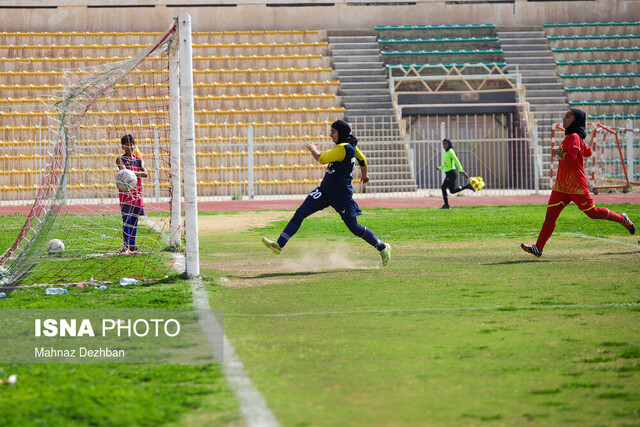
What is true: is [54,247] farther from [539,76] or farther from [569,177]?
[539,76]

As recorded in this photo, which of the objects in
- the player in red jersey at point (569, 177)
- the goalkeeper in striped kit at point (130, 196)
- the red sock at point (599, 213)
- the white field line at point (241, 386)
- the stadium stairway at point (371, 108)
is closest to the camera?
the white field line at point (241, 386)

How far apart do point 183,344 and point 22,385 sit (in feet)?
4.21

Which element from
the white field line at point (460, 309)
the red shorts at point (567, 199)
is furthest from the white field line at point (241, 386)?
the red shorts at point (567, 199)

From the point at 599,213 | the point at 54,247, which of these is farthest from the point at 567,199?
the point at 54,247

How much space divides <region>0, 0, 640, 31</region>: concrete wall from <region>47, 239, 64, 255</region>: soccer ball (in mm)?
22960

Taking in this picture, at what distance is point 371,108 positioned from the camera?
3023 cm

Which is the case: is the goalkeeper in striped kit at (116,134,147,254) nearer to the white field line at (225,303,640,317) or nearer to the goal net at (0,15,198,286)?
the goal net at (0,15,198,286)

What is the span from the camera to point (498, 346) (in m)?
5.64

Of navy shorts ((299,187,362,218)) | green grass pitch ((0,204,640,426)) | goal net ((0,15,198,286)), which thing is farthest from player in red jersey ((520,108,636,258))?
goal net ((0,15,198,286))

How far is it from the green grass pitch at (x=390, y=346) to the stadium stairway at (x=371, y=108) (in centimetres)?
1671

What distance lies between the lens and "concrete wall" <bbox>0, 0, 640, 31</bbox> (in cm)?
3331

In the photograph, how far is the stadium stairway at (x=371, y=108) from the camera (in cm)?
2819

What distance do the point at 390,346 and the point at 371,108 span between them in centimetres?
2499

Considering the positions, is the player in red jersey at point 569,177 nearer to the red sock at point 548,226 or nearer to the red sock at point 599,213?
the red sock at point 548,226
